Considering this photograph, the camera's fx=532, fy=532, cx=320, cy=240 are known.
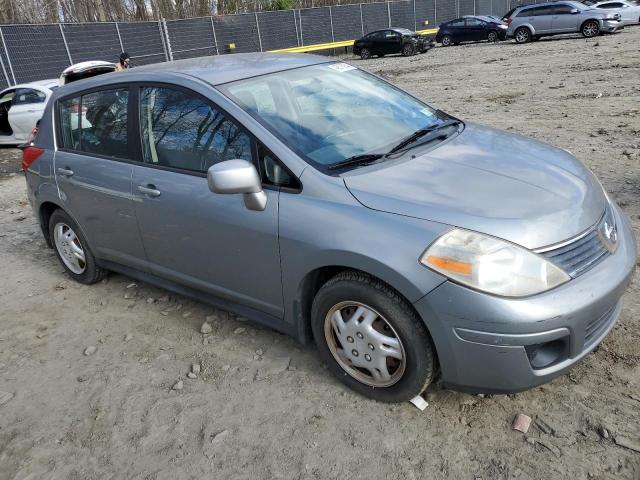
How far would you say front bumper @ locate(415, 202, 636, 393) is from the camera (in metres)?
2.23

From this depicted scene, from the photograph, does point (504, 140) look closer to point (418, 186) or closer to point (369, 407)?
point (418, 186)

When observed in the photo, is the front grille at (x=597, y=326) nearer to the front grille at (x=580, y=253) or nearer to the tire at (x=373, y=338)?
the front grille at (x=580, y=253)

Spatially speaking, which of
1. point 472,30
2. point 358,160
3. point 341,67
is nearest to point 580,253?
point 358,160

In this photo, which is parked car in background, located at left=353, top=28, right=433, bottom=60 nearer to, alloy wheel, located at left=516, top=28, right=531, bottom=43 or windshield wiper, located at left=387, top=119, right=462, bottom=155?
alloy wheel, located at left=516, top=28, right=531, bottom=43

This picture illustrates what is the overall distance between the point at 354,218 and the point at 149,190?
1534 mm

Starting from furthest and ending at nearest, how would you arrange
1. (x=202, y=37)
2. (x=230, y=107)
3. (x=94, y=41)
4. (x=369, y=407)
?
(x=202, y=37) < (x=94, y=41) < (x=230, y=107) < (x=369, y=407)

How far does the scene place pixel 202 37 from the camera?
2581cm

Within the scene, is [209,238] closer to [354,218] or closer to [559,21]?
[354,218]

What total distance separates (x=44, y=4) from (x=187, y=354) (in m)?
30.9

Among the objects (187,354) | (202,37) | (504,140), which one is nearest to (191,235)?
(187,354)

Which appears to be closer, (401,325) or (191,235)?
(401,325)

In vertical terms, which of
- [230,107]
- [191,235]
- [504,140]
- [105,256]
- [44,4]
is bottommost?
[105,256]

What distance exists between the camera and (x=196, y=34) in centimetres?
2550

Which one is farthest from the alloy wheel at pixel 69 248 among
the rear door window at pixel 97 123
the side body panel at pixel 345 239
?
the side body panel at pixel 345 239
